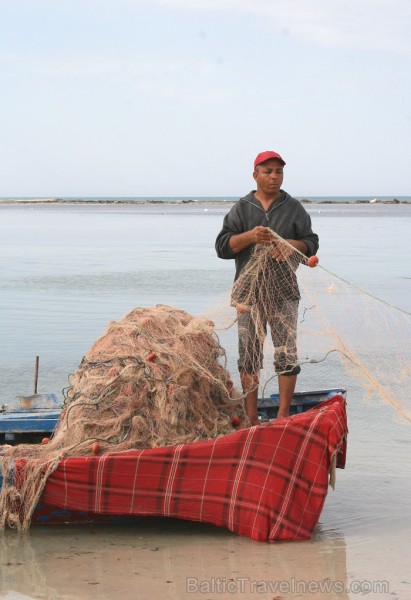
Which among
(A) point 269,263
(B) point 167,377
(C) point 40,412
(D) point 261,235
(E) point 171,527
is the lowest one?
(E) point 171,527

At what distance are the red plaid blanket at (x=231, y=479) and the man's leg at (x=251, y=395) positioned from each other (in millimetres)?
679

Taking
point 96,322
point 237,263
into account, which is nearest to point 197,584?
point 237,263

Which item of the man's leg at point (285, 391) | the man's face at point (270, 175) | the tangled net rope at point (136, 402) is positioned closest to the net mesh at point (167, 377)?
the tangled net rope at point (136, 402)

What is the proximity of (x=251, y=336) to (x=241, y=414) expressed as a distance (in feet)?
1.55

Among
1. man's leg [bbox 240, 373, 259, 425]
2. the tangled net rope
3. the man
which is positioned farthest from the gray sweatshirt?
man's leg [bbox 240, 373, 259, 425]

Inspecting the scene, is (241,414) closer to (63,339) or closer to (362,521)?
(362,521)

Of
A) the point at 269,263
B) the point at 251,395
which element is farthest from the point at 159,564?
the point at 269,263

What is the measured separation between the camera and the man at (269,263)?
212 inches

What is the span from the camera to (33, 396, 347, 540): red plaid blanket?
475 centimetres

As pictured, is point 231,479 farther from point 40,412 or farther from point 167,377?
point 40,412

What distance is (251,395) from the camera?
5.54 m

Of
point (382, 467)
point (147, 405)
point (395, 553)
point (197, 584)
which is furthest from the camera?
point (382, 467)

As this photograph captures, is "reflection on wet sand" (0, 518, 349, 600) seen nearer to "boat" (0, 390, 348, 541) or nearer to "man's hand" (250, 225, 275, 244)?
"boat" (0, 390, 348, 541)

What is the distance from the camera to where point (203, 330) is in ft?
18.1
